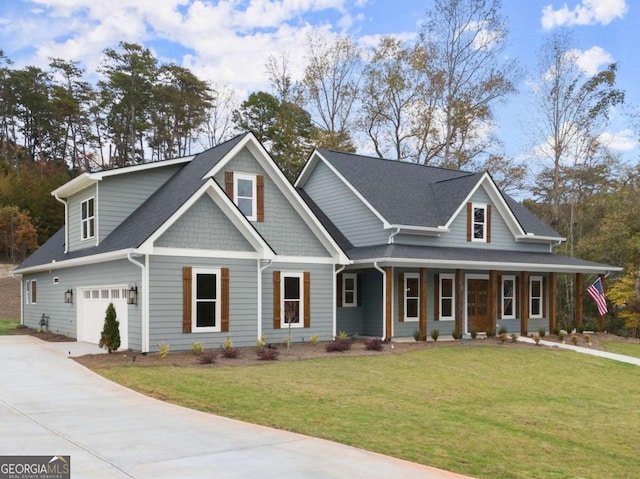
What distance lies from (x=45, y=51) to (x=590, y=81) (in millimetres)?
45361

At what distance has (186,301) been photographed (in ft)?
53.4

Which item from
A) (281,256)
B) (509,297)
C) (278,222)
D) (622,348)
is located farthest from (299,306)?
(622,348)

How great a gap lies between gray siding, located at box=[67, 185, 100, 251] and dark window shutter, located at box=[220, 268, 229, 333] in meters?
4.53

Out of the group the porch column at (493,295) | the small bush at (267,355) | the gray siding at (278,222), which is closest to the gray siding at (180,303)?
the gray siding at (278,222)

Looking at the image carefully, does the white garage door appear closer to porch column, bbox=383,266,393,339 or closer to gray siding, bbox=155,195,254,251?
gray siding, bbox=155,195,254,251

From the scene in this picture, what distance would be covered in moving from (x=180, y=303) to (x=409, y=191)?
11.6m

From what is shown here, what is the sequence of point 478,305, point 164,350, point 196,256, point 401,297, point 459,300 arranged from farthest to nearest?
point 478,305, point 401,297, point 459,300, point 196,256, point 164,350

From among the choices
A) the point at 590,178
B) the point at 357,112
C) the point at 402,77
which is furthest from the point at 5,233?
the point at 590,178

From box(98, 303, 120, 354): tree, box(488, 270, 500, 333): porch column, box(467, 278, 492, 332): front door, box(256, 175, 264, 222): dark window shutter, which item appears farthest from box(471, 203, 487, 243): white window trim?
box(98, 303, 120, 354): tree

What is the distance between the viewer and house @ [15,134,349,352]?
632 inches

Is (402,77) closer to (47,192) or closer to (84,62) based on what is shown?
(47,192)

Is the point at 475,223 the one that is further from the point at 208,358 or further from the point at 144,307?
the point at 144,307

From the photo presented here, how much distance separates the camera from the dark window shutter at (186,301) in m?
16.3

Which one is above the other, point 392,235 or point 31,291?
point 392,235
